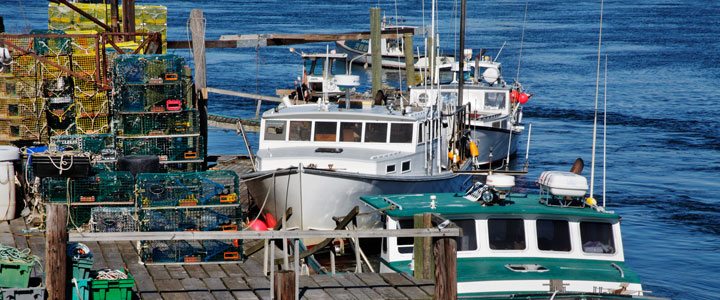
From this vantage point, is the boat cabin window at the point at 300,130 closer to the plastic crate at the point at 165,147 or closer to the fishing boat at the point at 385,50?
the plastic crate at the point at 165,147

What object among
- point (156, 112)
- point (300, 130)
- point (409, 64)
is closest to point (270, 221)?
point (300, 130)

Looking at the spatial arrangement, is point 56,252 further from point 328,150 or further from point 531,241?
point 328,150

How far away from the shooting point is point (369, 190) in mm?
19516

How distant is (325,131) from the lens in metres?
20.5

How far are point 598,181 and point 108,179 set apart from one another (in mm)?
17751

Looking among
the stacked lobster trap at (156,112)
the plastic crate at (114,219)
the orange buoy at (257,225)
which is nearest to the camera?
the plastic crate at (114,219)

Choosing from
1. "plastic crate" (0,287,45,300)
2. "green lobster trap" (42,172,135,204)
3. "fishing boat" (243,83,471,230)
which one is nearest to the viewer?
"plastic crate" (0,287,45,300)

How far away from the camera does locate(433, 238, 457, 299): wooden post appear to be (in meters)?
11.1

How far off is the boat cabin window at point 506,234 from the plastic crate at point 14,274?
18.8 feet

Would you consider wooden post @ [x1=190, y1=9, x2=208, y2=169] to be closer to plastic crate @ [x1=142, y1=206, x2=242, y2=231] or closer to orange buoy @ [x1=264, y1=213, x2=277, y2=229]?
orange buoy @ [x1=264, y1=213, x2=277, y2=229]

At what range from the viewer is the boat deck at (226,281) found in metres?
11.8

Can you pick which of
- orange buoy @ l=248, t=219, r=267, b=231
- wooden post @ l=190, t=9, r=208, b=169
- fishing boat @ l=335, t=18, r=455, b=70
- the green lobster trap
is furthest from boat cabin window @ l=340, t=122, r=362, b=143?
fishing boat @ l=335, t=18, r=455, b=70

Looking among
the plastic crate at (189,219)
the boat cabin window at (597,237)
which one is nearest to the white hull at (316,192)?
the plastic crate at (189,219)

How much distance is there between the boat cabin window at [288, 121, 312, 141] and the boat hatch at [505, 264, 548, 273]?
7.82 m
